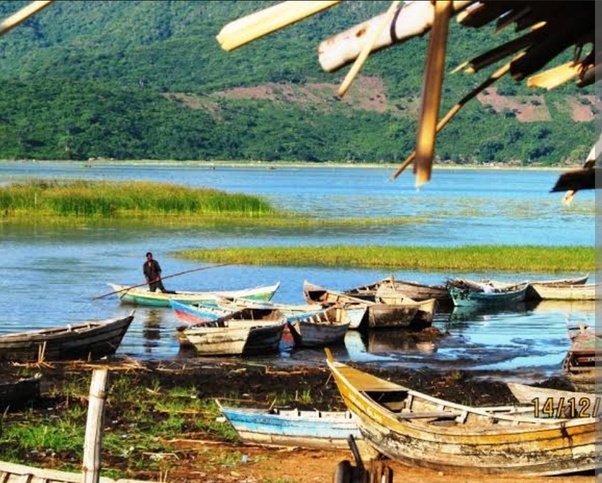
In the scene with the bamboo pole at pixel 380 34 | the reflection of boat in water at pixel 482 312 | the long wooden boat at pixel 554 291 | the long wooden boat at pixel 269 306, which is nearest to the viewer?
the bamboo pole at pixel 380 34

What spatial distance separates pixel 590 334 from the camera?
61.6 ft

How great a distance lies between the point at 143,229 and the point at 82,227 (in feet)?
8.22

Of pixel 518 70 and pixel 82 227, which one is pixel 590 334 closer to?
pixel 518 70

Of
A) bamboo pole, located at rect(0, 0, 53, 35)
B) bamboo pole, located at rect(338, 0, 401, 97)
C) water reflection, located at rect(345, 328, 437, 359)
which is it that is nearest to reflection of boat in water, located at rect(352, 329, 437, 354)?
water reflection, located at rect(345, 328, 437, 359)

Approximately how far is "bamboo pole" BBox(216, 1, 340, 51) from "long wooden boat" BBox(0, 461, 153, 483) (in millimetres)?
5775

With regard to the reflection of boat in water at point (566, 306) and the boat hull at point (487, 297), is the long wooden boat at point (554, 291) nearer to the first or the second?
the reflection of boat in water at point (566, 306)

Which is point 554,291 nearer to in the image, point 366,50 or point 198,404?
point 198,404

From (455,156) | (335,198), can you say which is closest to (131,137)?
(455,156)

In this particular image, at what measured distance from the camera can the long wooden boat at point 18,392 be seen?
14.2m

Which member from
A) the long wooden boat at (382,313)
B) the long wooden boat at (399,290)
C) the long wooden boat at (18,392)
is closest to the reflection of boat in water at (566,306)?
the long wooden boat at (399,290)

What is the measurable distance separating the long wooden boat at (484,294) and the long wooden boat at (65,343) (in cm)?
1097

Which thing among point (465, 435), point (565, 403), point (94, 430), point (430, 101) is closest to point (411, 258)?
point (565, 403)

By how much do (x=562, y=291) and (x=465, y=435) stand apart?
19548mm

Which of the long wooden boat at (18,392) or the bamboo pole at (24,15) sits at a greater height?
the bamboo pole at (24,15)
